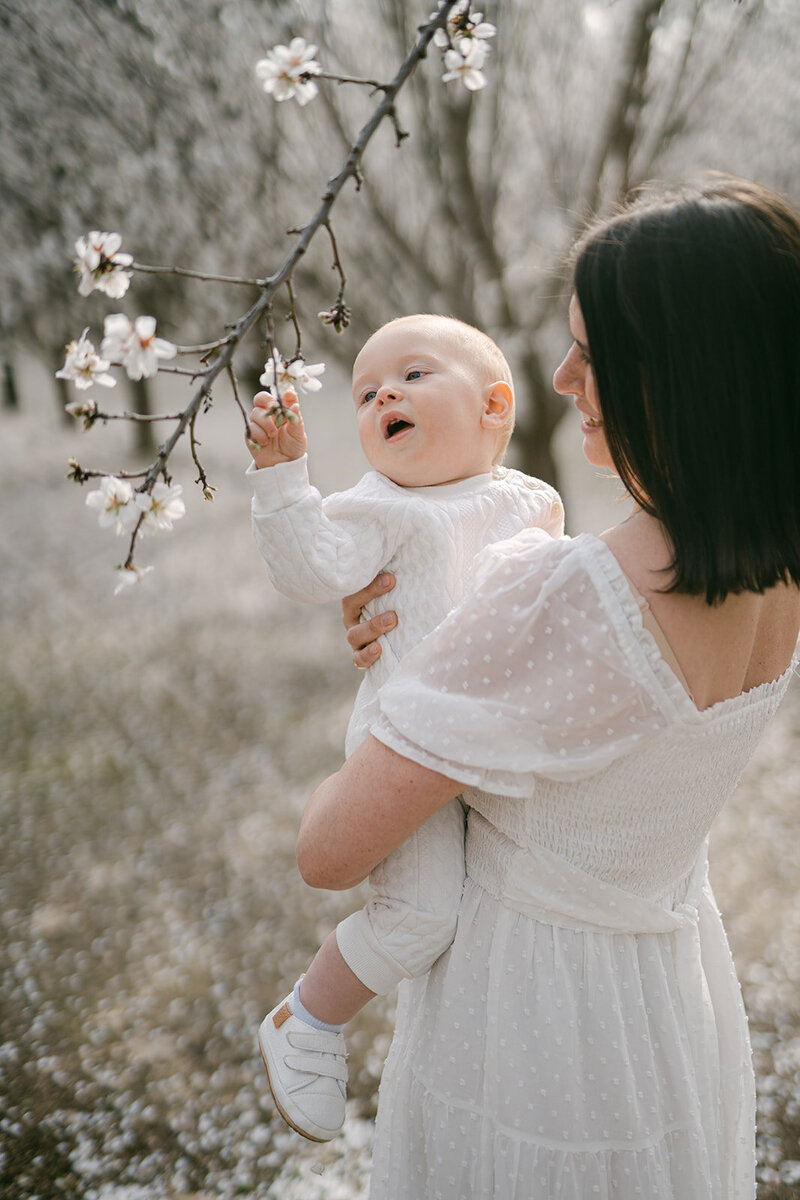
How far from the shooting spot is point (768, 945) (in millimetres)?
3848

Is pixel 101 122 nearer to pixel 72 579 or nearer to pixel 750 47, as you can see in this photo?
pixel 750 47

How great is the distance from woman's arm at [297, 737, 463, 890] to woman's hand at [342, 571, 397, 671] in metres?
0.30

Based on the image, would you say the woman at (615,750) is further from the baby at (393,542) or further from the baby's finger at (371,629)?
the baby's finger at (371,629)

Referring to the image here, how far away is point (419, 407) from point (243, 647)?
6.76m

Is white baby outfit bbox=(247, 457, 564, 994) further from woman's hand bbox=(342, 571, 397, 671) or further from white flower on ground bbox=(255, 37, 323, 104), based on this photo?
white flower on ground bbox=(255, 37, 323, 104)

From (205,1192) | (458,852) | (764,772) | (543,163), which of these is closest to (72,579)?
(543,163)

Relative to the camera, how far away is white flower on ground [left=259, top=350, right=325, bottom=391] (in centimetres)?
126

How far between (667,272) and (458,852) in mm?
877

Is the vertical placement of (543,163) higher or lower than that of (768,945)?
higher

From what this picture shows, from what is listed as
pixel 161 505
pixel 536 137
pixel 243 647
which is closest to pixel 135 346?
pixel 161 505

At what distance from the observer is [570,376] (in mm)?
1281

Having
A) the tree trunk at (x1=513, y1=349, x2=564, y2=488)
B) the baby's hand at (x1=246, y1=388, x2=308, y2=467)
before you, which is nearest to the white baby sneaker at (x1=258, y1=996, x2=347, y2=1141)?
the baby's hand at (x1=246, y1=388, x2=308, y2=467)

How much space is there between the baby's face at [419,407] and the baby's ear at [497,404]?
11 mm

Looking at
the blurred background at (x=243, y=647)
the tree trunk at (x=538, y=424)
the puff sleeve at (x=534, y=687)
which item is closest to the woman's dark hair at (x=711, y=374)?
the puff sleeve at (x=534, y=687)
